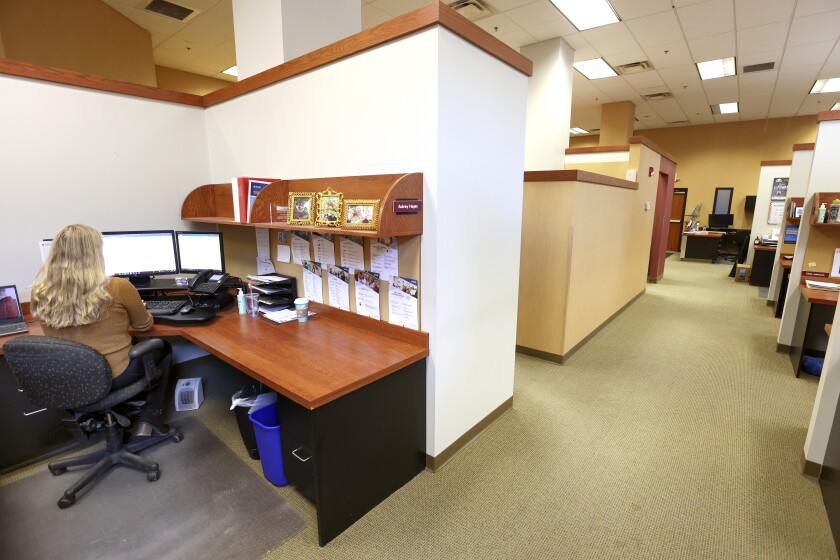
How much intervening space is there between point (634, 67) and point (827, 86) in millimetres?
3829

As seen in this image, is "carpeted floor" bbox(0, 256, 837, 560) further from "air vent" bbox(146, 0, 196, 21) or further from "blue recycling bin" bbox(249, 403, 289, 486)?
"air vent" bbox(146, 0, 196, 21)

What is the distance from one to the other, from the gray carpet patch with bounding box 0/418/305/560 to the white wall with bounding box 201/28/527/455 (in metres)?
0.87

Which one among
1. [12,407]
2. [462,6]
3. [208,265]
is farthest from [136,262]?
[462,6]

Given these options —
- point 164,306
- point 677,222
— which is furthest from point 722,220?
point 164,306

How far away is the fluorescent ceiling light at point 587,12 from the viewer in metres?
4.20

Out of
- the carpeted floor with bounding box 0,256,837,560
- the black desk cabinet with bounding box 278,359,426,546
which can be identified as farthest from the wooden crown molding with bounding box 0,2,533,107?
the carpeted floor with bounding box 0,256,837,560

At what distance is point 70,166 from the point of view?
2465mm

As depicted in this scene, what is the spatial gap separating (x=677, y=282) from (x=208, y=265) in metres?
7.09

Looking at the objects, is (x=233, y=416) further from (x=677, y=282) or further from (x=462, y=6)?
(x=677, y=282)

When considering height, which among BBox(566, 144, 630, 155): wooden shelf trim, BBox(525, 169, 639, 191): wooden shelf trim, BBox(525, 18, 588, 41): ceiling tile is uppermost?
BBox(525, 18, 588, 41): ceiling tile

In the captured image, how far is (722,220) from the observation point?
33.3 ft

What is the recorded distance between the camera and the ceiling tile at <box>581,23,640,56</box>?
15.6ft

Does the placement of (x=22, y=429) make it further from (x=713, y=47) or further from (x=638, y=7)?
(x=713, y=47)

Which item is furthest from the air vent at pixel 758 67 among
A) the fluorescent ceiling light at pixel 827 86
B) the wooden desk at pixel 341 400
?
the wooden desk at pixel 341 400
